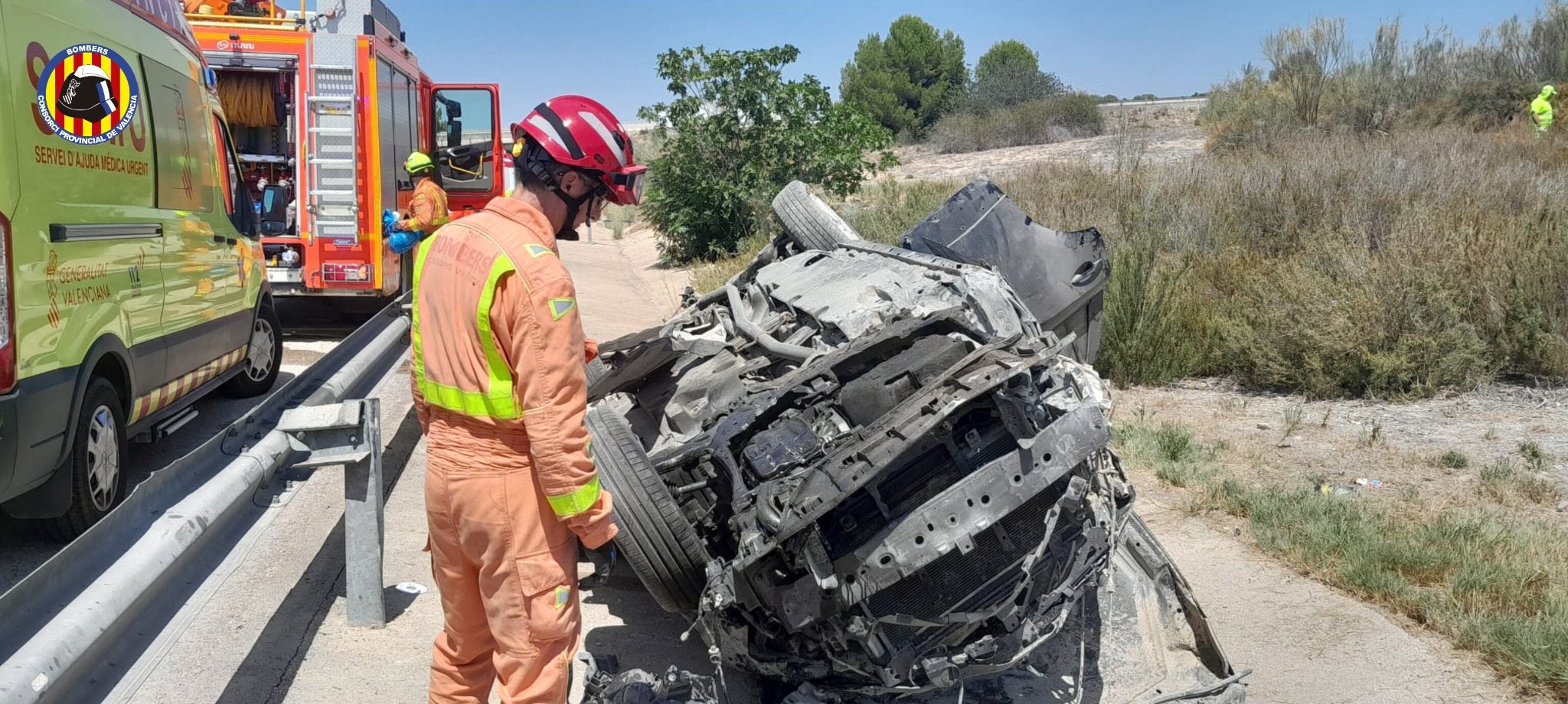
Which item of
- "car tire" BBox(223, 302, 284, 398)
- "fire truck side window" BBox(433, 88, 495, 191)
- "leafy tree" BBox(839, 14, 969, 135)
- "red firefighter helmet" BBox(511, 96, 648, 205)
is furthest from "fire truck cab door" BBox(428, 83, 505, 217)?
"leafy tree" BBox(839, 14, 969, 135)

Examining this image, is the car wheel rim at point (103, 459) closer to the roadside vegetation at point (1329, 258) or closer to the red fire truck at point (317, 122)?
the red fire truck at point (317, 122)

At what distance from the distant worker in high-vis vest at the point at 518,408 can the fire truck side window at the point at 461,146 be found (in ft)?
36.5

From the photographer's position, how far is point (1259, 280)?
9227 mm

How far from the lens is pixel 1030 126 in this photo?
30391 millimetres

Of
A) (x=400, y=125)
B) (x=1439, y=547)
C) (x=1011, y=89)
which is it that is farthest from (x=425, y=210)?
(x=1011, y=89)

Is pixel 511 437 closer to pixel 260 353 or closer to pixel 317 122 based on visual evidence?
pixel 260 353

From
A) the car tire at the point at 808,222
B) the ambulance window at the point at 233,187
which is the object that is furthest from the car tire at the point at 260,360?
the car tire at the point at 808,222

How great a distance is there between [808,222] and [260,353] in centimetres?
382

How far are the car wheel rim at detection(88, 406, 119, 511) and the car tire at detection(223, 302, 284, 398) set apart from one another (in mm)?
2306

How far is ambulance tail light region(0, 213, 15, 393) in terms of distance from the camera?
4.02 metres

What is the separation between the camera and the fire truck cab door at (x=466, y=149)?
44.7ft

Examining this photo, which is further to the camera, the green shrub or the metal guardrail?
the green shrub

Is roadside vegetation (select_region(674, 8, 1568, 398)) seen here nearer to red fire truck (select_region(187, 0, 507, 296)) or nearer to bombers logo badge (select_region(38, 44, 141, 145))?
red fire truck (select_region(187, 0, 507, 296))

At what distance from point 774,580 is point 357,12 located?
8023 millimetres
